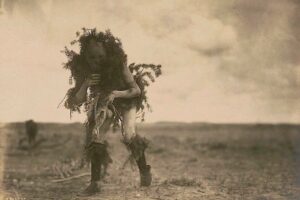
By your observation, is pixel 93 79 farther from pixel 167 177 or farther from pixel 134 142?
pixel 167 177

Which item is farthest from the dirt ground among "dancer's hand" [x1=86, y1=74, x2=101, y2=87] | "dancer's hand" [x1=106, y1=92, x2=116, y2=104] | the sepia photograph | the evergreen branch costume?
"dancer's hand" [x1=86, y1=74, x2=101, y2=87]

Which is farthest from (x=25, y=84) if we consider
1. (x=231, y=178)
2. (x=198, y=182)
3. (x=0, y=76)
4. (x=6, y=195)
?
(x=231, y=178)

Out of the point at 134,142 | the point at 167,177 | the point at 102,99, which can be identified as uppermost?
the point at 102,99

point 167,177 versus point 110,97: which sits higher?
point 110,97

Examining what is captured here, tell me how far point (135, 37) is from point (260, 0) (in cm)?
139

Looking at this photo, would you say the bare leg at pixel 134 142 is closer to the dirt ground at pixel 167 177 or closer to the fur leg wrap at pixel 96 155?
the dirt ground at pixel 167 177

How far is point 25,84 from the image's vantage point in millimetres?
4609

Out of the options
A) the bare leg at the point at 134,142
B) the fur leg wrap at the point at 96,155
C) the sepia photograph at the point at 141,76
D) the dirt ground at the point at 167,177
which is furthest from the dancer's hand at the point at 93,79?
the dirt ground at the point at 167,177

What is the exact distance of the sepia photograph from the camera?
4.38 metres

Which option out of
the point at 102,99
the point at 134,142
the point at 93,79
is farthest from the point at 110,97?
the point at 134,142

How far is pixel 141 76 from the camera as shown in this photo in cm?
464

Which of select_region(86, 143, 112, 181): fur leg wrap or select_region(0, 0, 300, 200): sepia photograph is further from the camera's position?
select_region(0, 0, 300, 200): sepia photograph

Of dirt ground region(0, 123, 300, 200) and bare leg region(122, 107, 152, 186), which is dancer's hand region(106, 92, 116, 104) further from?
dirt ground region(0, 123, 300, 200)

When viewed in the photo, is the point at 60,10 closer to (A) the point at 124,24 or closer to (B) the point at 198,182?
(A) the point at 124,24
